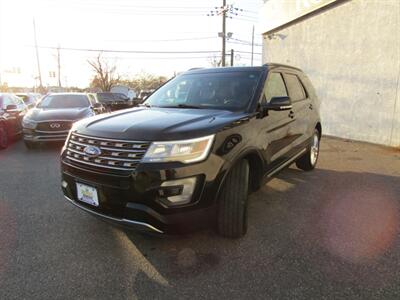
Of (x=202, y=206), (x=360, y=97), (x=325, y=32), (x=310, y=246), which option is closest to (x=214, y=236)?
(x=202, y=206)

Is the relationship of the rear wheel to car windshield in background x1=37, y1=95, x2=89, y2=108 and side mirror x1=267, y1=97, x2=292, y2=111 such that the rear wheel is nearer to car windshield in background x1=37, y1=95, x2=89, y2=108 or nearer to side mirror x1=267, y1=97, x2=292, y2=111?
car windshield in background x1=37, y1=95, x2=89, y2=108

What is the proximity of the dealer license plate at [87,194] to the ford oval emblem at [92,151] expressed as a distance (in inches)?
11.6

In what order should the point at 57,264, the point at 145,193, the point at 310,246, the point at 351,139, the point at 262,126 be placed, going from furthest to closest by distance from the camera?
the point at 351,139
the point at 262,126
the point at 310,246
the point at 57,264
the point at 145,193

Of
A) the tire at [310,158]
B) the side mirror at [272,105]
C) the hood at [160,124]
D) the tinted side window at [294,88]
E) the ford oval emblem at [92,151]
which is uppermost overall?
the tinted side window at [294,88]

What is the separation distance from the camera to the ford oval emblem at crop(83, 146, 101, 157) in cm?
272

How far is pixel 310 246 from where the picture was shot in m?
3.05

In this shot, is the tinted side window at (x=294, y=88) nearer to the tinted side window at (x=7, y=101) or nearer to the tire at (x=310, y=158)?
the tire at (x=310, y=158)

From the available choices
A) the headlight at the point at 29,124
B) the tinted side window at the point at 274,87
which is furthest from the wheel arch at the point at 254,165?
the headlight at the point at 29,124

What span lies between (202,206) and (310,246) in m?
1.26

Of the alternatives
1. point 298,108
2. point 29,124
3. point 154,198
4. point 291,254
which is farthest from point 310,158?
point 29,124

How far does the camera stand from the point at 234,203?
2914 mm

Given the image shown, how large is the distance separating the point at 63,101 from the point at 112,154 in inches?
297

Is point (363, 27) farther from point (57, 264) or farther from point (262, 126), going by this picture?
point (57, 264)

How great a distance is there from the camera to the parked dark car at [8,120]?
26.8 feet
